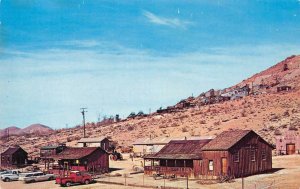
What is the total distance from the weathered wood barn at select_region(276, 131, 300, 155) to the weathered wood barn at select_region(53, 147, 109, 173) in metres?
23.1

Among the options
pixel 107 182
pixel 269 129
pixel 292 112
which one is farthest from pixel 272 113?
pixel 107 182

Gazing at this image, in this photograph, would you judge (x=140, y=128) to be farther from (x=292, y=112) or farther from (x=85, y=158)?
(x=85, y=158)

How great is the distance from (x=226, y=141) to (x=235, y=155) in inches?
73.8

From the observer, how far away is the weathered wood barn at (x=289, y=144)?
5822 cm

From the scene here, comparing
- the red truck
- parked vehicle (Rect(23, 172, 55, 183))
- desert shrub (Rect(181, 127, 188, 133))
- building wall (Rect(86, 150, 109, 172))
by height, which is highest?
desert shrub (Rect(181, 127, 188, 133))

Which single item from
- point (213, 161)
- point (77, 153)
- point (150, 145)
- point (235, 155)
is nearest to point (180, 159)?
point (213, 161)

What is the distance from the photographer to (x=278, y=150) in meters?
59.8

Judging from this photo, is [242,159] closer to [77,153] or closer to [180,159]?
[180,159]

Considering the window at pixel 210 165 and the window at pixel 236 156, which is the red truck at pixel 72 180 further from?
the window at pixel 236 156

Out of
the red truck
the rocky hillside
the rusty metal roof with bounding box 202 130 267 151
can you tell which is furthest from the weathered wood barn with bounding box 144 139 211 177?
the rocky hillside

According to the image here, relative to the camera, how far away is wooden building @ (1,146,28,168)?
7431 cm

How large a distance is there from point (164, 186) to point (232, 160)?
24.7ft

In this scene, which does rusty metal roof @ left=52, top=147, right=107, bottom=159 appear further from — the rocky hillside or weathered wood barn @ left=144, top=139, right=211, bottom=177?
the rocky hillside

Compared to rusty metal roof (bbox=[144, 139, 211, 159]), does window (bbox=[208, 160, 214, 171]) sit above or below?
below
